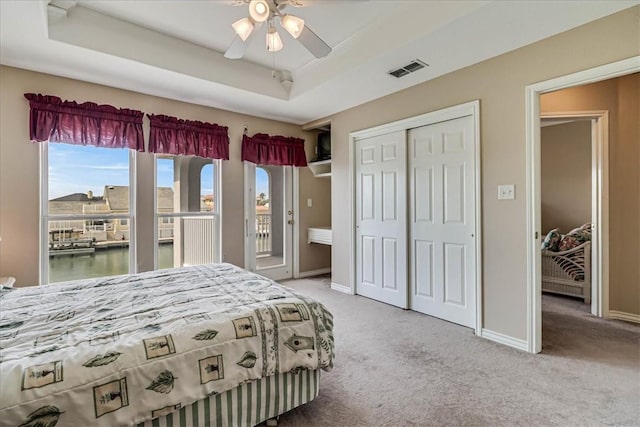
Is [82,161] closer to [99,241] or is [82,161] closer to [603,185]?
[99,241]

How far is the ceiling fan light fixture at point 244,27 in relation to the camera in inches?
78.5

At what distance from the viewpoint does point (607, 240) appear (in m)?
3.17

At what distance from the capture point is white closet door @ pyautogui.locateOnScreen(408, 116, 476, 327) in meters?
2.92

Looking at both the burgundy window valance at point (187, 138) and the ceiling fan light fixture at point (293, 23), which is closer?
the ceiling fan light fixture at point (293, 23)

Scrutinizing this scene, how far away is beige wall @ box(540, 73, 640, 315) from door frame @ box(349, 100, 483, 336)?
136 centimetres

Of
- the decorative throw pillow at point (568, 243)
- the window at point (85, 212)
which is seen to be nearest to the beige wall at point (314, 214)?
the window at point (85, 212)

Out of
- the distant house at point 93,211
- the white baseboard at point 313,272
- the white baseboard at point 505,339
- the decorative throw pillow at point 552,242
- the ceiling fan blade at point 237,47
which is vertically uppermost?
the ceiling fan blade at point 237,47

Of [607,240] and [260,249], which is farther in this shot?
[260,249]

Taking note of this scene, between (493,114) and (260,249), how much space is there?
354 cm

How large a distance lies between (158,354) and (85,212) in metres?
2.80

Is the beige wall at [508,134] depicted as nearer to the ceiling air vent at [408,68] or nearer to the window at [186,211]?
the ceiling air vent at [408,68]

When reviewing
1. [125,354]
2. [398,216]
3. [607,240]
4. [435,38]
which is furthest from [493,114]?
[125,354]

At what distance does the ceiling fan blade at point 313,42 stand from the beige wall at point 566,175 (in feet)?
15.2

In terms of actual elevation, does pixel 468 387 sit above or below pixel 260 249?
below
